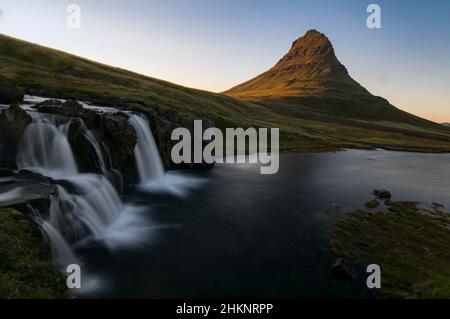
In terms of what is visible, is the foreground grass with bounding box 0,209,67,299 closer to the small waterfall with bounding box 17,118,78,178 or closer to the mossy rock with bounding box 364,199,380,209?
the small waterfall with bounding box 17,118,78,178

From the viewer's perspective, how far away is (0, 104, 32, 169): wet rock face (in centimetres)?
2877

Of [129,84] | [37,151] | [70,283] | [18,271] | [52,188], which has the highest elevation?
[129,84]

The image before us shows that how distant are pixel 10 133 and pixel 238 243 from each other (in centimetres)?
2099

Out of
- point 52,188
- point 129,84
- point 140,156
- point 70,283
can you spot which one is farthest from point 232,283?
point 129,84

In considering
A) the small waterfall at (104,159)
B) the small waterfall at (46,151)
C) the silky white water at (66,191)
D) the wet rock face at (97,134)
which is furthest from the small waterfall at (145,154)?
the small waterfall at (46,151)

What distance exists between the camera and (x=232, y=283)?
69.2 feet

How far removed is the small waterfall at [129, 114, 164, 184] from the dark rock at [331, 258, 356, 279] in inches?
1136

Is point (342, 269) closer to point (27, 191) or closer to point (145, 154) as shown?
point (27, 191)

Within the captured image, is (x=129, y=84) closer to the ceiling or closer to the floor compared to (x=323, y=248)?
closer to the ceiling

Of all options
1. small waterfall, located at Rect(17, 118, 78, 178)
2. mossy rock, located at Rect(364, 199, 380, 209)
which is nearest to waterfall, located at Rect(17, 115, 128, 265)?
small waterfall, located at Rect(17, 118, 78, 178)

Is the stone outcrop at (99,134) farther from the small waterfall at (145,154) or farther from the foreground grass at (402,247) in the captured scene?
the foreground grass at (402,247)

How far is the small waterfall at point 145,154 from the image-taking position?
4688 cm
